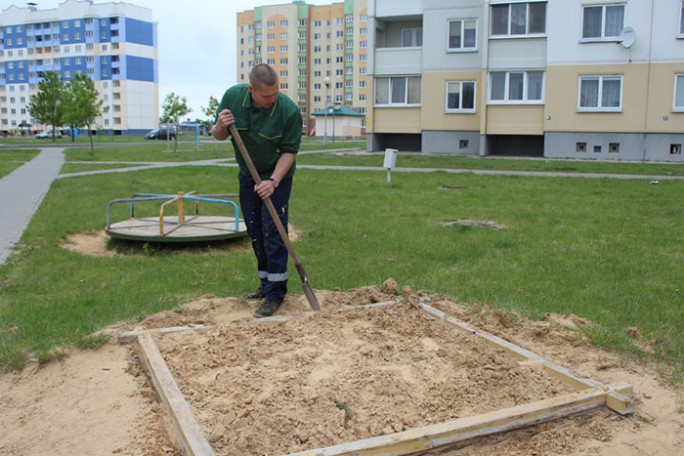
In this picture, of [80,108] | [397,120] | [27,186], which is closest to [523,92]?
[397,120]

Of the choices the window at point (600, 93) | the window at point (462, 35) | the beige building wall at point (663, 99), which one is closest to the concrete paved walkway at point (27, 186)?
the beige building wall at point (663, 99)

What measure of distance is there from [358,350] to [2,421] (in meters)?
2.07

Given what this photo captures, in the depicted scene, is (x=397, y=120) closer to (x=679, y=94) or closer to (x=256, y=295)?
(x=679, y=94)

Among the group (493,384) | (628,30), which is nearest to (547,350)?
(493,384)

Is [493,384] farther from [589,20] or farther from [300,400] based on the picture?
[589,20]

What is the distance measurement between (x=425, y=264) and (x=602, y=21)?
73.2 ft

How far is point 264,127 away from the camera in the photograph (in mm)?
5328

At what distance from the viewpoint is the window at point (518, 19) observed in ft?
89.9

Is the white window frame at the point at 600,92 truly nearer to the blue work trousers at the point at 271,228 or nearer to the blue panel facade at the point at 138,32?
the blue work trousers at the point at 271,228

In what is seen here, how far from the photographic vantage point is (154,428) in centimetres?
348

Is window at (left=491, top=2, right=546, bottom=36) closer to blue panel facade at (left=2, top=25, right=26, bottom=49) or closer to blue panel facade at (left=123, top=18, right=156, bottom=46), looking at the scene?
blue panel facade at (left=123, top=18, right=156, bottom=46)

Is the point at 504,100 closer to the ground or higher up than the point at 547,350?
higher up

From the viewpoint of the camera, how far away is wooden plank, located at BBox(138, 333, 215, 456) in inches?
122

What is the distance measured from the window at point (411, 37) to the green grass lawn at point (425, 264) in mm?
20191
